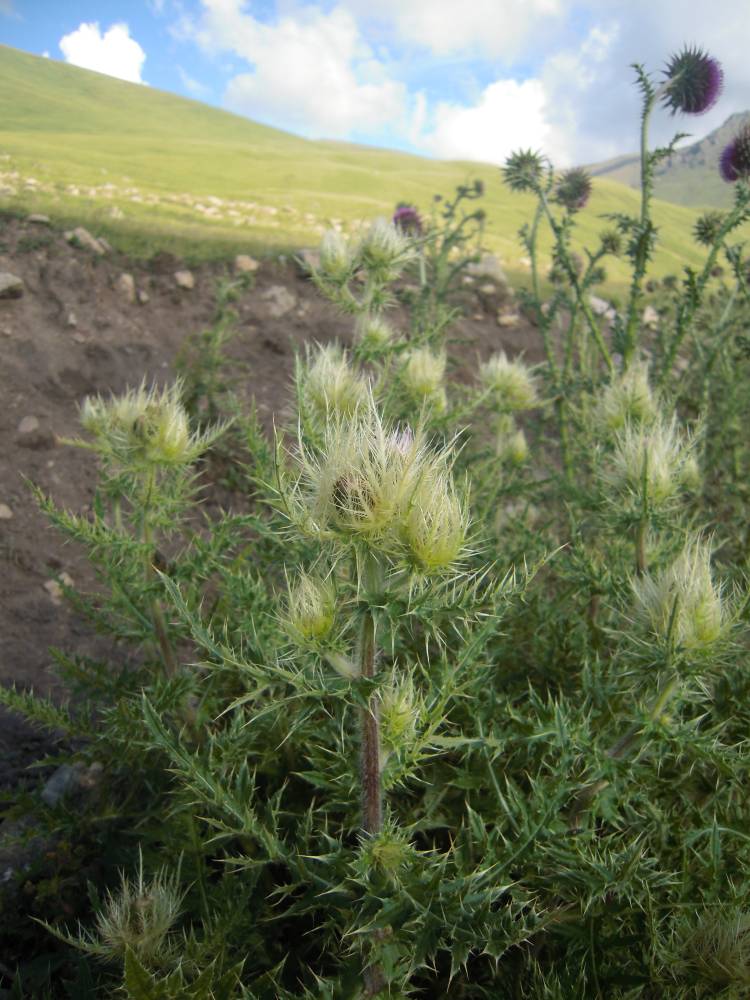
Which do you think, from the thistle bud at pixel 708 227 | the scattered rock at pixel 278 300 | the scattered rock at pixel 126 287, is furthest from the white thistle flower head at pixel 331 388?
the scattered rock at pixel 278 300

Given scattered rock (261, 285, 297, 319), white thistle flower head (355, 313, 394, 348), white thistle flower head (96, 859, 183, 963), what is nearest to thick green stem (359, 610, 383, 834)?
white thistle flower head (96, 859, 183, 963)

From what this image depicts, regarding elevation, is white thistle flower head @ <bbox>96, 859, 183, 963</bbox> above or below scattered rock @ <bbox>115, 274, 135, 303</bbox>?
below

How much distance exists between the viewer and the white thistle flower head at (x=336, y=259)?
3490 mm

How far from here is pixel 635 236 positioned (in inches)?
140

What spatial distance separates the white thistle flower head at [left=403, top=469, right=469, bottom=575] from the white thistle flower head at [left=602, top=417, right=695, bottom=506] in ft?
3.58

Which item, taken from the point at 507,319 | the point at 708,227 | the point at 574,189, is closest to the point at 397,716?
the point at 574,189

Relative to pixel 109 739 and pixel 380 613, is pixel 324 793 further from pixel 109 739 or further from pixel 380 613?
pixel 380 613

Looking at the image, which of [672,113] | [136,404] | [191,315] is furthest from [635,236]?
[191,315]

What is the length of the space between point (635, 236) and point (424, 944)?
362cm

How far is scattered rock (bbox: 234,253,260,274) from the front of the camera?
8.01m

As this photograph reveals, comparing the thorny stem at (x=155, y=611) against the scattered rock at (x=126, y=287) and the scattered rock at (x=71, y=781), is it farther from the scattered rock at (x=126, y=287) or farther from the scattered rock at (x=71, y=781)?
the scattered rock at (x=126, y=287)

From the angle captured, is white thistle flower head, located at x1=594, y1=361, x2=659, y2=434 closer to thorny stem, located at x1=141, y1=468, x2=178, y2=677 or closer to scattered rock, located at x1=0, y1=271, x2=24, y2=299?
thorny stem, located at x1=141, y1=468, x2=178, y2=677

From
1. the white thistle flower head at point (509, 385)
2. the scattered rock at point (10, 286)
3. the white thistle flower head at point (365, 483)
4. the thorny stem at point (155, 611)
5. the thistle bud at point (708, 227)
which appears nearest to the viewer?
the white thistle flower head at point (365, 483)

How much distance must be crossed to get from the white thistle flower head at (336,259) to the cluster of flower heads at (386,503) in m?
2.50
